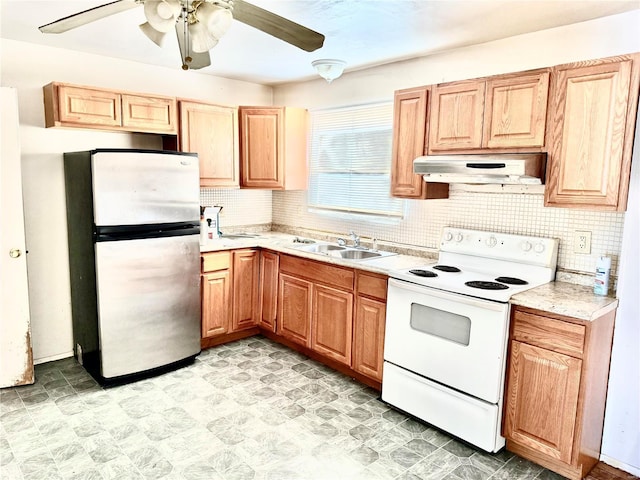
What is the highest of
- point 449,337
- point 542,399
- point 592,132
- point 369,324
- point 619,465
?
point 592,132

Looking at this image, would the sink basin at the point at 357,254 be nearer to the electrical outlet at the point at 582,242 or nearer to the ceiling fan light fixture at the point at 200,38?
the electrical outlet at the point at 582,242

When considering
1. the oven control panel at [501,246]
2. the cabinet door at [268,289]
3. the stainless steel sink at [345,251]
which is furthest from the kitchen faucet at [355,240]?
the oven control panel at [501,246]

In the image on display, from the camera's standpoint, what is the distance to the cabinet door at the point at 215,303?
12.0ft

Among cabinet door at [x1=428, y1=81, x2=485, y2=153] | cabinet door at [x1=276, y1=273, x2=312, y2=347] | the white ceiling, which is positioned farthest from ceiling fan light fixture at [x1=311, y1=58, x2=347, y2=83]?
cabinet door at [x1=276, y1=273, x2=312, y2=347]

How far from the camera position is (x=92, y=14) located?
1.79 m

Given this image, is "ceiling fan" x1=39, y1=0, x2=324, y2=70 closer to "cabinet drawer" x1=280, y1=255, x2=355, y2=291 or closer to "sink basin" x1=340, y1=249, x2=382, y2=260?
"cabinet drawer" x1=280, y1=255, x2=355, y2=291

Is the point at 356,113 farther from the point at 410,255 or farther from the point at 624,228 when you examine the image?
the point at 624,228

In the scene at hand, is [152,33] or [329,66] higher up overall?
[329,66]

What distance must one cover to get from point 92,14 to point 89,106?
1.55 meters

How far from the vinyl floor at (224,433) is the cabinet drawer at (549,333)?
682 mm

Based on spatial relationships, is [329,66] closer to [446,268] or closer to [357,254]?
[357,254]

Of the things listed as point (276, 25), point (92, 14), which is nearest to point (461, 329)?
point (276, 25)

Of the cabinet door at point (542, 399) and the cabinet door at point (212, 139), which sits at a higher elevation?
the cabinet door at point (212, 139)

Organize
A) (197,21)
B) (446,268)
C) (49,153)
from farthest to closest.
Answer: (49,153)
(446,268)
(197,21)
